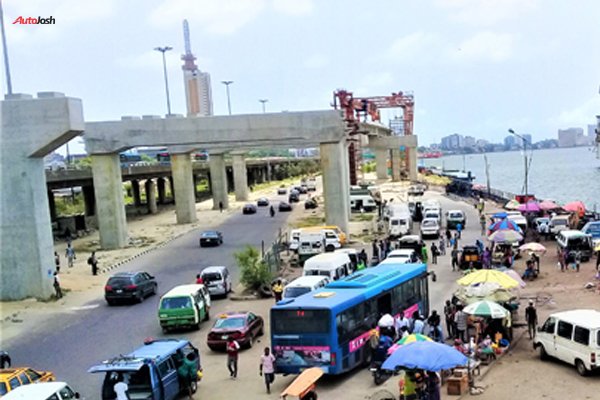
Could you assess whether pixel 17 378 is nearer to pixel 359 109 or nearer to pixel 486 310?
pixel 486 310

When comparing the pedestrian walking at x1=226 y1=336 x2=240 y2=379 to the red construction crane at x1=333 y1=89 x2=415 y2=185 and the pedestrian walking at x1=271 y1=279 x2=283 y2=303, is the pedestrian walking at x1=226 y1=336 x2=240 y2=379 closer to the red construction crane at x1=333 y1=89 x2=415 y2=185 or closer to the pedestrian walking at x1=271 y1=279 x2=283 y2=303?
the pedestrian walking at x1=271 y1=279 x2=283 y2=303

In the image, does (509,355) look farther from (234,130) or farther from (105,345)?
(234,130)

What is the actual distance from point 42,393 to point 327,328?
634 centimetres

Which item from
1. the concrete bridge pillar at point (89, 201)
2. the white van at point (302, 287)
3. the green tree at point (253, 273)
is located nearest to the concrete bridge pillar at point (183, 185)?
the concrete bridge pillar at point (89, 201)

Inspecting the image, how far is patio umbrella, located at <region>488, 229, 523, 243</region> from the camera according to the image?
3250 cm

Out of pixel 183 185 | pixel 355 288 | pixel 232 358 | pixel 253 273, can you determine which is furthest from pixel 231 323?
pixel 183 185

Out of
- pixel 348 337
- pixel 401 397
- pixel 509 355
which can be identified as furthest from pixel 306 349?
pixel 509 355

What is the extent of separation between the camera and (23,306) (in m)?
28.9

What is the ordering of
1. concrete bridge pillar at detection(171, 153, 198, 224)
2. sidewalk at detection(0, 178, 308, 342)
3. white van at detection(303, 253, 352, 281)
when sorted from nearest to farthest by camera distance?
white van at detection(303, 253, 352, 281) → sidewalk at detection(0, 178, 308, 342) → concrete bridge pillar at detection(171, 153, 198, 224)

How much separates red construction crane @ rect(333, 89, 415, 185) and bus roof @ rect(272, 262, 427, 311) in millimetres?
38919

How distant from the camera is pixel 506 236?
3272 centimetres

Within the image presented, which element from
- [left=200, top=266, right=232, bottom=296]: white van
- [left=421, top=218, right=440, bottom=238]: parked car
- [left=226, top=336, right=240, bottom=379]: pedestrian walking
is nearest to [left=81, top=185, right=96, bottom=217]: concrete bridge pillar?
[left=421, top=218, right=440, bottom=238]: parked car

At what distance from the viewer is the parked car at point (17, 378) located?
15.0 m

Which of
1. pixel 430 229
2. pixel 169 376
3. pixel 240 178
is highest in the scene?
pixel 240 178
